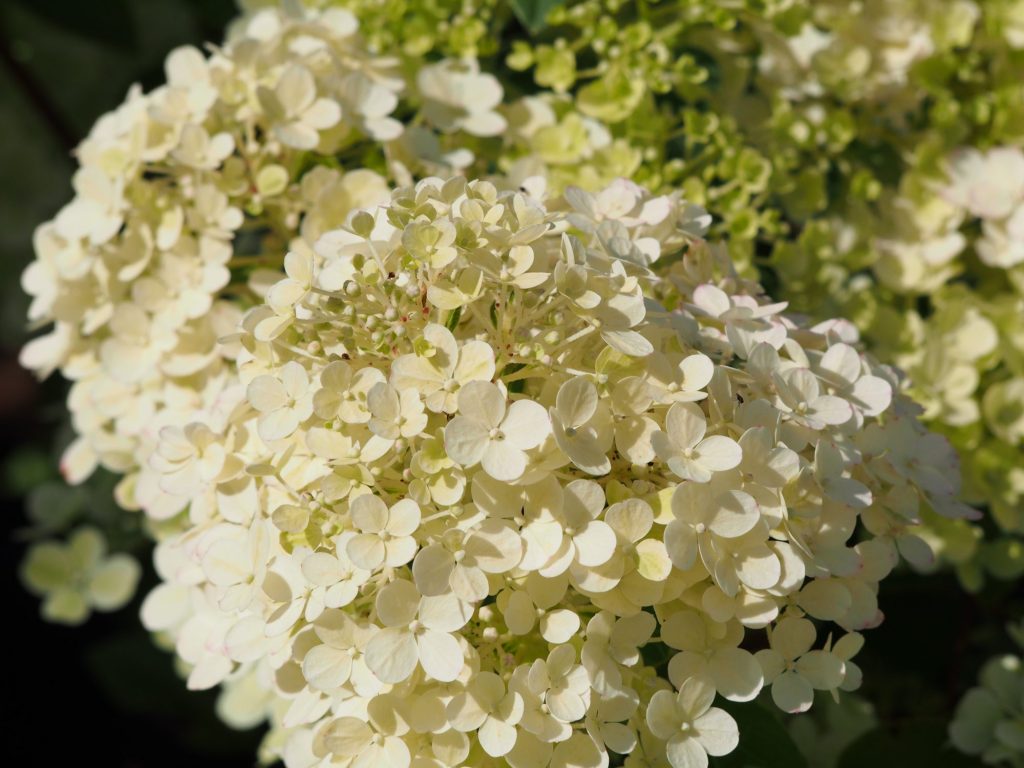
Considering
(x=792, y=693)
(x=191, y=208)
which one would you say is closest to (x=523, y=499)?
(x=792, y=693)

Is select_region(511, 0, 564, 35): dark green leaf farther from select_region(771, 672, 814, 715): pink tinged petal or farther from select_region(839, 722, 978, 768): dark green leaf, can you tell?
select_region(839, 722, 978, 768): dark green leaf

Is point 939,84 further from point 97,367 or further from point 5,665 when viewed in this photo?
point 5,665

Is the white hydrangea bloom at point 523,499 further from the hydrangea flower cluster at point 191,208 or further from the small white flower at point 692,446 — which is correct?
the hydrangea flower cluster at point 191,208

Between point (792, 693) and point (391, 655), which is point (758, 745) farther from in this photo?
point (391, 655)

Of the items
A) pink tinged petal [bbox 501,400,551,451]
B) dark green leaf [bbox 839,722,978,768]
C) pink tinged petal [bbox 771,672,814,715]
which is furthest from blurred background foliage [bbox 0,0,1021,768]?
pink tinged petal [bbox 501,400,551,451]

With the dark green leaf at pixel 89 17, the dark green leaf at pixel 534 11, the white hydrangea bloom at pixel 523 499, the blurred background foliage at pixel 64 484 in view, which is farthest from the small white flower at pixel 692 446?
the dark green leaf at pixel 89 17

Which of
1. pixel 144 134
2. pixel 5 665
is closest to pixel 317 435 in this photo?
pixel 144 134

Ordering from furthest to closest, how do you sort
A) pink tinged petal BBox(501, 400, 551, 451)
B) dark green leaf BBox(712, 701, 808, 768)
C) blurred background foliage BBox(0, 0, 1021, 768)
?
blurred background foliage BBox(0, 0, 1021, 768) < dark green leaf BBox(712, 701, 808, 768) < pink tinged petal BBox(501, 400, 551, 451)
